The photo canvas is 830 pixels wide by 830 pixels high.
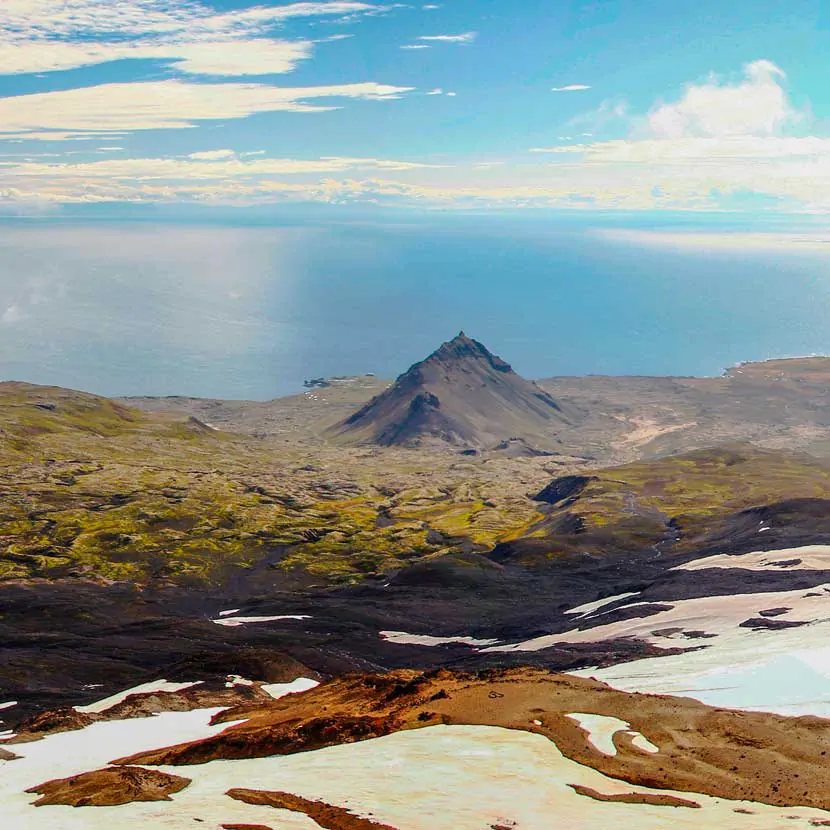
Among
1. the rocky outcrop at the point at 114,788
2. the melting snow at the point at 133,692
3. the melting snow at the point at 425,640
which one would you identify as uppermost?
the rocky outcrop at the point at 114,788

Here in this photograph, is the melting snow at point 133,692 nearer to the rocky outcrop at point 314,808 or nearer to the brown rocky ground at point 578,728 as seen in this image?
the brown rocky ground at point 578,728

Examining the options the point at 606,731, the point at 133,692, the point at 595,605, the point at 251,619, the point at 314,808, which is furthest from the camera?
the point at 251,619

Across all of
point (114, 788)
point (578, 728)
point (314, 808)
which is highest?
point (314, 808)

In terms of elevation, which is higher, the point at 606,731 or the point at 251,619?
the point at 606,731

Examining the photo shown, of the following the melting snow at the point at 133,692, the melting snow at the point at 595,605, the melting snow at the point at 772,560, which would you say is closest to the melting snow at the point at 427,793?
the melting snow at the point at 133,692

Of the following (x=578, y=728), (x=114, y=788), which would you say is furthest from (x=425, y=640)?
(x=114, y=788)

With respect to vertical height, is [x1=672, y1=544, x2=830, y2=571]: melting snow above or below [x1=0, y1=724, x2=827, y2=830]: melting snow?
below

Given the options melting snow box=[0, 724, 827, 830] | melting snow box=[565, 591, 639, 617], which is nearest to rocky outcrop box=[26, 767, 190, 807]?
melting snow box=[0, 724, 827, 830]

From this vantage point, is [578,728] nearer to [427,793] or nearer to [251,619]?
[427,793]

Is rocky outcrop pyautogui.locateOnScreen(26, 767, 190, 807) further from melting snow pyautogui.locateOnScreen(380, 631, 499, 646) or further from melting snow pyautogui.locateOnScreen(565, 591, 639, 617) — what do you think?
melting snow pyautogui.locateOnScreen(565, 591, 639, 617)
